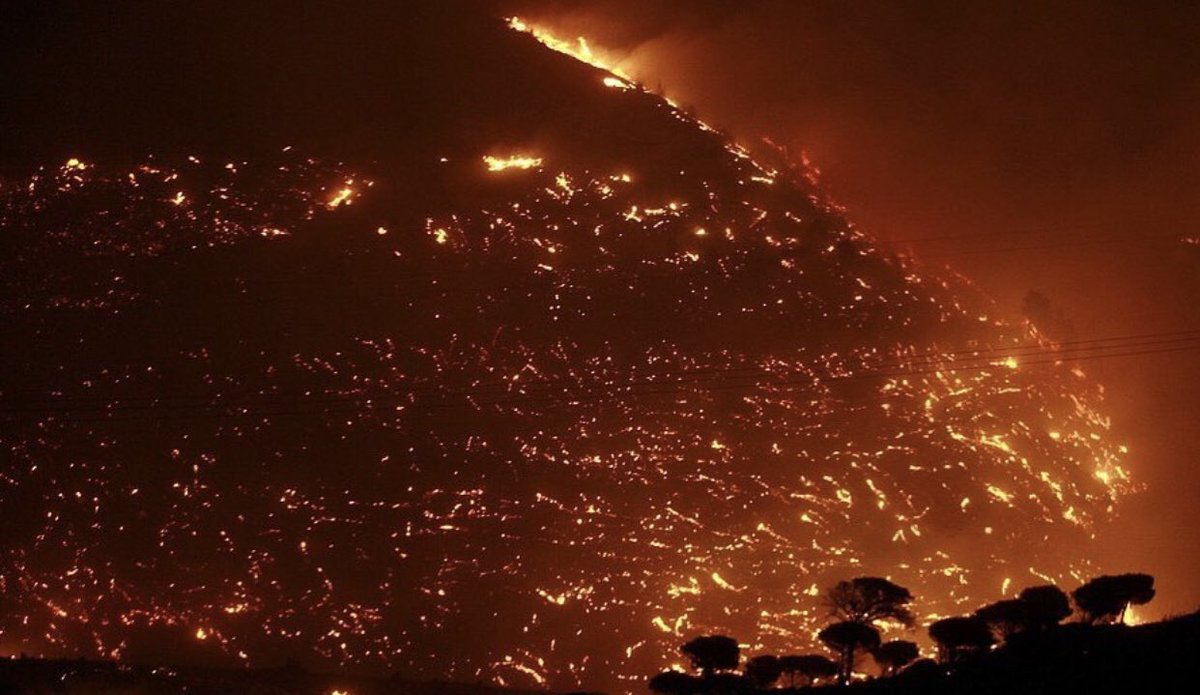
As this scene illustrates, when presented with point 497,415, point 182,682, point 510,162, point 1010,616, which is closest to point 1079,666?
point 1010,616

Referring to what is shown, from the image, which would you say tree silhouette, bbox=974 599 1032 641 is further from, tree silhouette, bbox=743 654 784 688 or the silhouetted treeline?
tree silhouette, bbox=743 654 784 688

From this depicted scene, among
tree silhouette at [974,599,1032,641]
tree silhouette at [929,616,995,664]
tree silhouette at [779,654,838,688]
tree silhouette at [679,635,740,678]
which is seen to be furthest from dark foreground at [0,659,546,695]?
tree silhouette at [974,599,1032,641]

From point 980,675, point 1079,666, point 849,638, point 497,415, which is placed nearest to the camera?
point 1079,666

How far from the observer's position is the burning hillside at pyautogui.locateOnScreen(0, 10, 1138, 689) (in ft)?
105

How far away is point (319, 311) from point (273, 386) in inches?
152

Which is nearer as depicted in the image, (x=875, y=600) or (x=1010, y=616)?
(x=1010, y=616)

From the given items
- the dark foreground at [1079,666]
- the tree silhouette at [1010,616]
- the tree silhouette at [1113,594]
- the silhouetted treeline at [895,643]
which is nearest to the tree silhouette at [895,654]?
the silhouetted treeline at [895,643]

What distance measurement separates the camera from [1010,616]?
23.1m

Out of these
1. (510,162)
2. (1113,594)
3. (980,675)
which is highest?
(510,162)

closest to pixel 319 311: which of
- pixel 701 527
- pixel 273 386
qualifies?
pixel 273 386

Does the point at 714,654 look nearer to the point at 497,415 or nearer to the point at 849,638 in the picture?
the point at 849,638

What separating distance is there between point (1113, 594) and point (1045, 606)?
57.9 inches

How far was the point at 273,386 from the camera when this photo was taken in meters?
37.9

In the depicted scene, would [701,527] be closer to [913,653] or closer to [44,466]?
[913,653]
